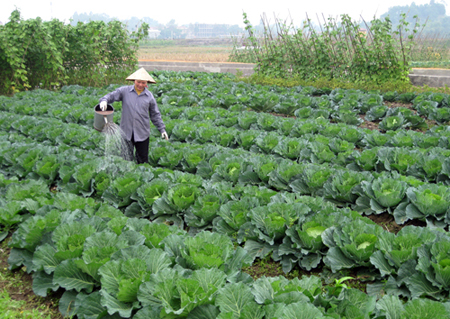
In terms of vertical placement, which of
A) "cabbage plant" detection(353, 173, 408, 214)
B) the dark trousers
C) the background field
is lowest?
"cabbage plant" detection(353, 173, 408, 214)

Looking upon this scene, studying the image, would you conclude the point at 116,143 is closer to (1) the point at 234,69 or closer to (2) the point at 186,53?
(1) the point at 234,69

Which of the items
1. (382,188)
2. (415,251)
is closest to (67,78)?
(382,188)

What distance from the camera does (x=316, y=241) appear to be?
321 centimetres

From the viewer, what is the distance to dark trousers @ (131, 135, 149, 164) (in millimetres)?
5332

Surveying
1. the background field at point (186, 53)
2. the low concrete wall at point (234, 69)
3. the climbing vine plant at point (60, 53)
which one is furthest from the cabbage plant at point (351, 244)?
the background field at point (186, 53)

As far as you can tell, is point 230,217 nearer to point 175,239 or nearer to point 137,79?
point 175,239

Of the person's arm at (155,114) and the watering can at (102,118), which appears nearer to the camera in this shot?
the watering can at (102,118)

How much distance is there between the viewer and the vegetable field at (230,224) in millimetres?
2299

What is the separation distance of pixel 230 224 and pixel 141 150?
7.56 feet

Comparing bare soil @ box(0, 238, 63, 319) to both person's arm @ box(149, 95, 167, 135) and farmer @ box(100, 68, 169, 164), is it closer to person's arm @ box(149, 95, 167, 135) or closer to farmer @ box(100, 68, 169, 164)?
farmer @ box(100, 68, 169, 164)

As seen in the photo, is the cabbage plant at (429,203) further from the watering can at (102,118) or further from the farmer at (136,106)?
the watering can at (102,118)

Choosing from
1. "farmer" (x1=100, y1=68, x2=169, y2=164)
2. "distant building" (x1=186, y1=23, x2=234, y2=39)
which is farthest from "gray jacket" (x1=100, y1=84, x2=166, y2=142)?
"distant building" (x1=186, y1=23, x2=234, y2=39)

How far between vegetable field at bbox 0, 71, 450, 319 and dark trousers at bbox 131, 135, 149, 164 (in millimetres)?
172

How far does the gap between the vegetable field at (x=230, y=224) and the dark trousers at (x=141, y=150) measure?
172 mm
